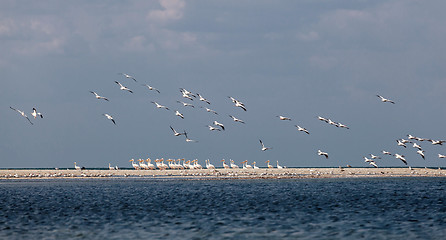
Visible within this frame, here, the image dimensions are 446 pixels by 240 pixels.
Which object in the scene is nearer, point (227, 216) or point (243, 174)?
point (227, 216)

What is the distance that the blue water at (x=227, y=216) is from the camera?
34.3 metres

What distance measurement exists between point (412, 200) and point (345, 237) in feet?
76.9

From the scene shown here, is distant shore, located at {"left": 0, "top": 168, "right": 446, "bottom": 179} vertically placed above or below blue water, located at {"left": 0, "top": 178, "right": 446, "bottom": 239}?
above

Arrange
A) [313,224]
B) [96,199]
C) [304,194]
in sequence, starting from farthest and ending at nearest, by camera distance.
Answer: [304,194] → [96,199] → [313,224]

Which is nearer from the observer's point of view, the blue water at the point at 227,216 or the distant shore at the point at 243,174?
the blue water at the point at 227,216

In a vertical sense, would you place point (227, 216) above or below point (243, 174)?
below

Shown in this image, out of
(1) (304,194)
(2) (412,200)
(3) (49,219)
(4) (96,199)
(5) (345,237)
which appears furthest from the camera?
(1) (304,194)

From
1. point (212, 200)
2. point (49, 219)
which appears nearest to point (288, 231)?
point (49, 219)

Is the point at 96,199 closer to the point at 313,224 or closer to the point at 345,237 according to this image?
the point at 313,224

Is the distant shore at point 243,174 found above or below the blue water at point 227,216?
above

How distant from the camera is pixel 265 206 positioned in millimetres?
49750

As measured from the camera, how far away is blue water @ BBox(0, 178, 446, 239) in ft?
113

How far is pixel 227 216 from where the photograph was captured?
42.8m

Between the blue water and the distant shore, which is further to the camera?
the distant shore
